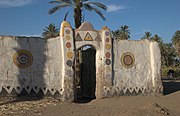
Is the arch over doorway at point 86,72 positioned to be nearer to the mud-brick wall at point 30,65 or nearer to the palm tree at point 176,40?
the mud-brick wall at point 30,65

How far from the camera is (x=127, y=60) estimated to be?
13.4 metres

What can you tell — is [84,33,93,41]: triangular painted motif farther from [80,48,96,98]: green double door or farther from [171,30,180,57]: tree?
[171,30,180,57]: tree

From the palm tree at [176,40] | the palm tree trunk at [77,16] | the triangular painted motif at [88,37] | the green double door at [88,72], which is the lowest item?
the green double door at [88,72]

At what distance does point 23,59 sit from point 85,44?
100 inches

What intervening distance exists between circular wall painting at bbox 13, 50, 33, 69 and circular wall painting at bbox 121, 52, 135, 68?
414 cm

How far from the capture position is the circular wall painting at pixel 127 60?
13266 millimetres

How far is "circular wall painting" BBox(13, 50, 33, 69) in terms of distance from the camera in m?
11.1

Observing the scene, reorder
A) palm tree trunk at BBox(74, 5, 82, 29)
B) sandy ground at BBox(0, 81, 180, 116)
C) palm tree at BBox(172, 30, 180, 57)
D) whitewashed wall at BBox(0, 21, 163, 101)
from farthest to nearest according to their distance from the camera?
palm tree at BBox(172, 30, 180, 57)
palm tree trunk at BBox(74, 5, 82, 29)
whitewashed wall at BBox(0, 21, 163, 101)
sandy ground at BBox(0, 81, 180, 116)

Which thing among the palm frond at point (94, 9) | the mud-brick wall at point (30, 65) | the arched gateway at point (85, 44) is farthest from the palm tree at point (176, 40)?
the mud-brick wall at point (30, 65)

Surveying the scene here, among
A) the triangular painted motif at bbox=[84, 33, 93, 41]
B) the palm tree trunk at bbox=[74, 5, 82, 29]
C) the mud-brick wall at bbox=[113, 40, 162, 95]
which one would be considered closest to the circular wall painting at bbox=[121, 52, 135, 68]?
the mud-brick wall at bbox=[113, 40, 162, 95]

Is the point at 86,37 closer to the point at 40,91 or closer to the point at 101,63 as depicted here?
the point at 101,63

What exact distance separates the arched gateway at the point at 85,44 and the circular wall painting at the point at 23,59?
4.26ft

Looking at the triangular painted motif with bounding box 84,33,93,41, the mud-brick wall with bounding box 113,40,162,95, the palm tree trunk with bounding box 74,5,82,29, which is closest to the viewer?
the triangular painted motif with bounding box 84,33,93,41

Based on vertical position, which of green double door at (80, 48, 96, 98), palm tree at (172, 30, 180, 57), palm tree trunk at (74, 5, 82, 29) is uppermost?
palm tree at (172, 30, 180, 57)
